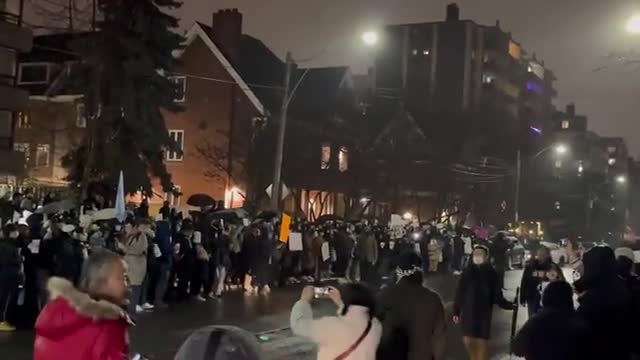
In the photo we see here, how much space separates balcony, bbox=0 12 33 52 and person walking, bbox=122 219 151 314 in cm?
2292

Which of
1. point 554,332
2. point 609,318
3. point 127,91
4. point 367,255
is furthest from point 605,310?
point 127,91

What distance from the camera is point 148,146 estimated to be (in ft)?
105

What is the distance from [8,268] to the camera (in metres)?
14.4

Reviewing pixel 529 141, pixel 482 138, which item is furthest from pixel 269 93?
pixel 529 141

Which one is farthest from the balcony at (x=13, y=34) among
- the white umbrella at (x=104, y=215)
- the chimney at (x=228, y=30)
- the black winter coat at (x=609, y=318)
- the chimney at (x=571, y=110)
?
the chimney at (x=571, y=110)

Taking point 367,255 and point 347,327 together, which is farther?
point 367,255

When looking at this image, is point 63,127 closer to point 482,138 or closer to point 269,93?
point 269,93

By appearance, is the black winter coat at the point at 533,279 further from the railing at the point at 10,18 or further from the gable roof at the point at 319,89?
the gable roof at the point at 319,89

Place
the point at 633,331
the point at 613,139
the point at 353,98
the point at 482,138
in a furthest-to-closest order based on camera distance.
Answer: the point at 613,139
the point at 482,138
the point at 353,98
the point at 633,331

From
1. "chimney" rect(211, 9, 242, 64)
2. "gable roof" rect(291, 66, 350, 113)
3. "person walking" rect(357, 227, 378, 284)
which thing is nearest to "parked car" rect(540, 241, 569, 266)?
"person walking" rect(357, 227, 378, 284)

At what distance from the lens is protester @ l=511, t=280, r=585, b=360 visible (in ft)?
19.8

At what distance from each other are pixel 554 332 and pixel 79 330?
3.36m

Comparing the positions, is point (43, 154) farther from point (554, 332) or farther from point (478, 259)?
point (554, 332)

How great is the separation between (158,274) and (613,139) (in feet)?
512
